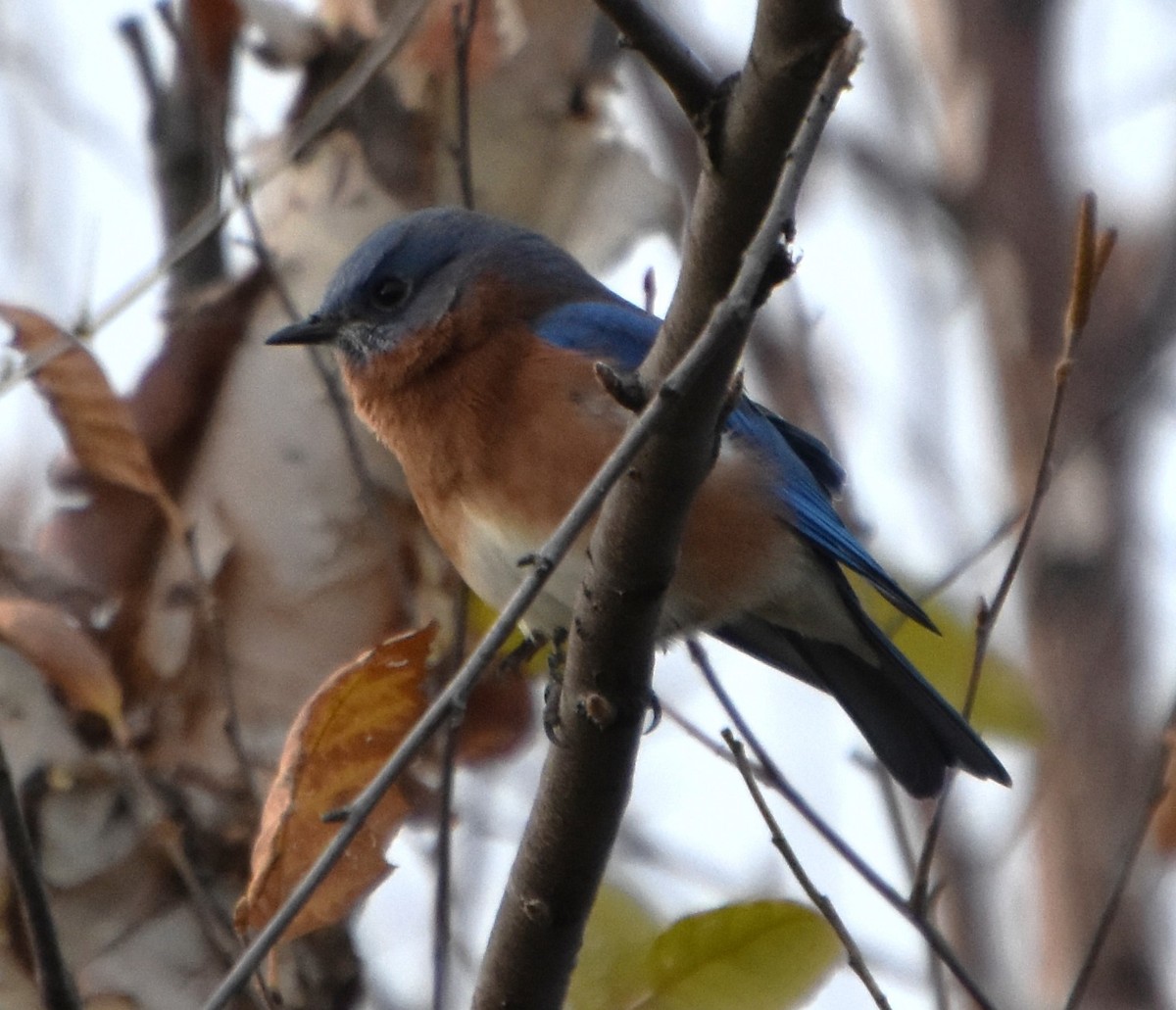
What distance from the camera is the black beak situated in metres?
4.29

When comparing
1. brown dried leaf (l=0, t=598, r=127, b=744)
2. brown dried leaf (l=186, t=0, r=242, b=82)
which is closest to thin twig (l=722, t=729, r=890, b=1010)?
brown dried leaf (l=0, t=598, r=127, b=744)

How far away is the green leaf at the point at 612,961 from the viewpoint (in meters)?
3.11

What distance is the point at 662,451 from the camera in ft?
8.14

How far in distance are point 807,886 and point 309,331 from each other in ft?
6.82

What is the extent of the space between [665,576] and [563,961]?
79 cm

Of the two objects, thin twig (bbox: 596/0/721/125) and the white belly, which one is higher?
thin twig (bbox: 596/0/721/125)

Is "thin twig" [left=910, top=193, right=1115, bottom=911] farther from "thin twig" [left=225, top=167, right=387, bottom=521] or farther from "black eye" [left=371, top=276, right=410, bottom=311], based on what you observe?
"black eye" [left=371, top=276, right=410, bottom=311]

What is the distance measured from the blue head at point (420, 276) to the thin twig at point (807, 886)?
64.6 inches

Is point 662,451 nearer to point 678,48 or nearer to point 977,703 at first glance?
point 678,48

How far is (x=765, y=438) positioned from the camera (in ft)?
13.8

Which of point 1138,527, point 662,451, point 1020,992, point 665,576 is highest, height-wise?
point 662,451

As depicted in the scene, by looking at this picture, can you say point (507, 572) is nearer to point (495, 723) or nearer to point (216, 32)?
point (495, 723)

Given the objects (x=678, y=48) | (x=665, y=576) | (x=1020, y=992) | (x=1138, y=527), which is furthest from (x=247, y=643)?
(x=1138, y=527)

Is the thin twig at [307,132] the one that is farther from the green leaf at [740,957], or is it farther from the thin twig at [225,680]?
the green leaf at [740,957]
